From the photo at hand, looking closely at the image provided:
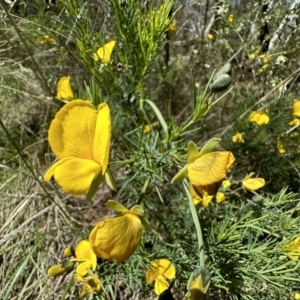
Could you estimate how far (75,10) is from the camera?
1024 mm

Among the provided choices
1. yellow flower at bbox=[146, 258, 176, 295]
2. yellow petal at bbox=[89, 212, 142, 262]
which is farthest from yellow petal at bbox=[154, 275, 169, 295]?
yellow petal at bbox=[89, 212, 142, 262]

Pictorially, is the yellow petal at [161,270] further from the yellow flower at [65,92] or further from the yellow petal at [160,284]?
the yellow flower at [65,92]

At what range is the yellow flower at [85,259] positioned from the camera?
3.38 feet

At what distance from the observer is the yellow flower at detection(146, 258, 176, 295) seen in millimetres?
1039

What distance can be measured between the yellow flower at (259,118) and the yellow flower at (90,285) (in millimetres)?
693

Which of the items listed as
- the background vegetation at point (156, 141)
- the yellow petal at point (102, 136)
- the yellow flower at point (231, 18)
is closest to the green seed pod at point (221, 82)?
the background vegetation at point (156, 141)

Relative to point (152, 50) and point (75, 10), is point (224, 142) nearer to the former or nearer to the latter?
point (152, 50)

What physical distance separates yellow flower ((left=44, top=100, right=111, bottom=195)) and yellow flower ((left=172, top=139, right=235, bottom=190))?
0.17 metres

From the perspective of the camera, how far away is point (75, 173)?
80 cm

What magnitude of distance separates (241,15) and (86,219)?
92cm

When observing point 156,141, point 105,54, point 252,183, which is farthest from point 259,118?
point 105,54

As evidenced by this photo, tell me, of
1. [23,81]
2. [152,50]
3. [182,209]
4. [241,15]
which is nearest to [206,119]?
[241,15]

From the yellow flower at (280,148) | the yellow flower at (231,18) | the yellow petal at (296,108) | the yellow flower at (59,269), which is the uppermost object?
the yellow flower at (231,18)

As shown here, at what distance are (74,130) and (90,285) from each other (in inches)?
14.9
